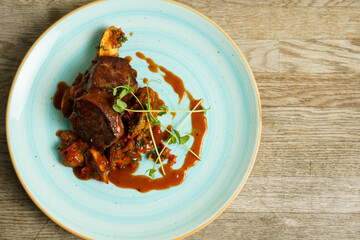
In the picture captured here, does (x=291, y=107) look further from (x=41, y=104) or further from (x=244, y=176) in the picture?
(x=41, y=104)

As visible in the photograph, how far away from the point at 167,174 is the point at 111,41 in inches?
63.7

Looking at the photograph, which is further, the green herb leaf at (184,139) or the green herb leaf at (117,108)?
the green herb leaf at (184,139)

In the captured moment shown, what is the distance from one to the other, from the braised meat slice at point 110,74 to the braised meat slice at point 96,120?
113 mm

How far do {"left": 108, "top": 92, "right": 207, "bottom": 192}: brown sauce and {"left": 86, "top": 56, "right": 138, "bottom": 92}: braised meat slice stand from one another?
723mm

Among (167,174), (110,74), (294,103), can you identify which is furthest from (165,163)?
(294,103)

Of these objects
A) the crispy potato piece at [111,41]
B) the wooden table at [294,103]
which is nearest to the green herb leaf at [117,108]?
the crispy potato piece at [111,41]

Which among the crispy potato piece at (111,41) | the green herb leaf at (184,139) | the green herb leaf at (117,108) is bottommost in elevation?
the green herb leaf at (184,139)

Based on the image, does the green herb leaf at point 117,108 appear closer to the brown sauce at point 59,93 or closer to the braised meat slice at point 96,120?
the braised meat slice at point 96,120

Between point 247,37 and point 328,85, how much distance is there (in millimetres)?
1153

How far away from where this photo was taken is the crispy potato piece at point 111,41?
2893 mm

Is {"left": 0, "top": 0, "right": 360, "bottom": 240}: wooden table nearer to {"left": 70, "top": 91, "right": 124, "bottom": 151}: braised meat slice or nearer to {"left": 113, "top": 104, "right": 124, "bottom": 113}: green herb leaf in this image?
{"left": 70, "top": 91, "right": 124, "bottom": 151}: braised meat slice

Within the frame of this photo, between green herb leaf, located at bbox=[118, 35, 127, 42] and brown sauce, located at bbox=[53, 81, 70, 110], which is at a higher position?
green herb leaf, located at bbox=[118, 35, 127, 42]

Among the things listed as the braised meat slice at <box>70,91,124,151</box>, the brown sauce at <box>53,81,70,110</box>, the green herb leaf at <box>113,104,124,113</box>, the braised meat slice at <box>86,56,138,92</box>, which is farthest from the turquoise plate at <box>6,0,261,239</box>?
the green herb leaf at <box>113,104,124,113</box>

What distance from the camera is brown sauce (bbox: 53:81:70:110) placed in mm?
3006
